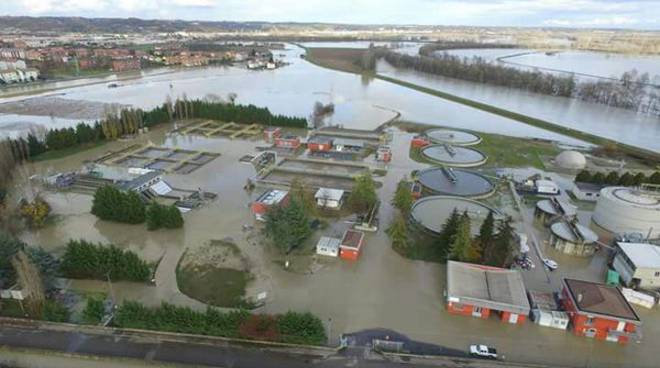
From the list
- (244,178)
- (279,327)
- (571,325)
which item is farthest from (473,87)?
(279,327)

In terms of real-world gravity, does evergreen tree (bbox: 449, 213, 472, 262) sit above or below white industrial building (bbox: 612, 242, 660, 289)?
above

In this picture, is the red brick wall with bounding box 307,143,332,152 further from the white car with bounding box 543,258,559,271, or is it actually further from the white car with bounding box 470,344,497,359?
the white car with bounding box 470,344,497,359

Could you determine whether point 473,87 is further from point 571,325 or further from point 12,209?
point 12,209

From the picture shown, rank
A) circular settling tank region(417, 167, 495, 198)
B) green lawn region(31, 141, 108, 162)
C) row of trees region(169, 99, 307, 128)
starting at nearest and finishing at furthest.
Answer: circular settling tank region(417, 167, 495, 198), green lawn region(31, 141, 108, 162), row of trees region(169, 99, 307, 128)

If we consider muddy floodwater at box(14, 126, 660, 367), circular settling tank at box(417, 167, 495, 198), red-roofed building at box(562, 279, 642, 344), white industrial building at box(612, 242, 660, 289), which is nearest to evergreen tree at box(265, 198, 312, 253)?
muddy floodwater at box(14, 126, 660, 367)

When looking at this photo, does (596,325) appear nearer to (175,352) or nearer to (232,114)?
(175,352)

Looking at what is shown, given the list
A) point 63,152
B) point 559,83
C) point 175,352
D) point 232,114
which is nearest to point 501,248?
point 175,352
